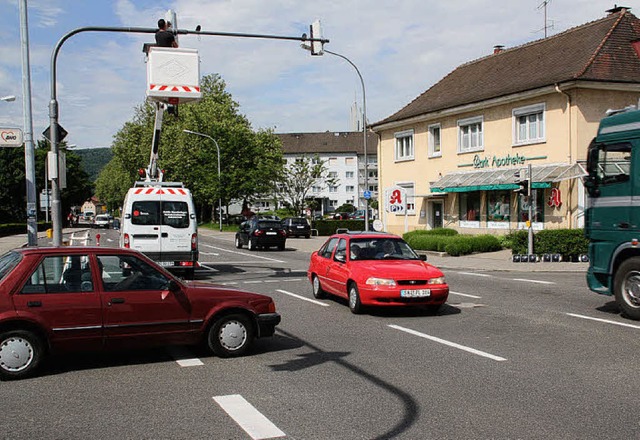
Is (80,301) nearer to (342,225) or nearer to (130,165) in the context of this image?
(342,225)

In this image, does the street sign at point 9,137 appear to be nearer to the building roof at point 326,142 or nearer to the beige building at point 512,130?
the beige building at point 512,130

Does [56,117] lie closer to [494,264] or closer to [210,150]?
[494,264]

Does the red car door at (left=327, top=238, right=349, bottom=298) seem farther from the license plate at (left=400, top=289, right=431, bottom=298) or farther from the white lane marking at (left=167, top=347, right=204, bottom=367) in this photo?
the white lane marking at (left=167, top=347, right=204, bottom=367)

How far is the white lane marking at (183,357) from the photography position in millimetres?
7642

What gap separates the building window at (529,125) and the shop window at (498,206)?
8.10ft

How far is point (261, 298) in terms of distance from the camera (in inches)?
320

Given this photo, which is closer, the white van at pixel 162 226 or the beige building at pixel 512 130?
the white van at pixel 162 226

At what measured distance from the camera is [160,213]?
17281 millimetres

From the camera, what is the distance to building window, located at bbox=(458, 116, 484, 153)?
31.8 meters

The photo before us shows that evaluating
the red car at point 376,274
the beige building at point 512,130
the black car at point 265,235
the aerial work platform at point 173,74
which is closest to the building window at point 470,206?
the beige building at point 512,130

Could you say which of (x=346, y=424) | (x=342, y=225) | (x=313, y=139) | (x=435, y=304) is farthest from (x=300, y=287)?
(x=313, y=139)

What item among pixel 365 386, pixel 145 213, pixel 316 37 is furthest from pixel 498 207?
pixel 365 386

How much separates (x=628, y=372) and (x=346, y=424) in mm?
3494

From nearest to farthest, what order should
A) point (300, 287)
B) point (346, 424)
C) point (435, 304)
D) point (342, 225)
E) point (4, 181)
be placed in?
point (346, 424), point (435, 304), point (300, 287), point (342, 225), point (4, 181)
